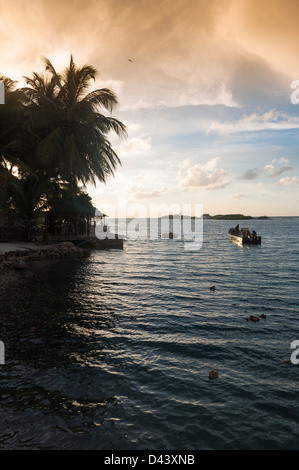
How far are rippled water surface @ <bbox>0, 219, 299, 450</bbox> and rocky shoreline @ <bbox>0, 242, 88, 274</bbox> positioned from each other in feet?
16.8

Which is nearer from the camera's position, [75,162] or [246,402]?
[246,402]

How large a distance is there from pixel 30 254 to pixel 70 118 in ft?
38.6

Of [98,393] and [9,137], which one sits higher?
[9,137]

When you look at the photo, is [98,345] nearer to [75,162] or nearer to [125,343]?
[125,343]

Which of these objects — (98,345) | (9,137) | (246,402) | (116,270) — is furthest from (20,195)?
(246,402)

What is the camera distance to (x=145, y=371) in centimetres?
621

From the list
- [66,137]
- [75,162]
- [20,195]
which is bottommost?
[20,195]

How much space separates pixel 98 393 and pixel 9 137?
23.4 metres

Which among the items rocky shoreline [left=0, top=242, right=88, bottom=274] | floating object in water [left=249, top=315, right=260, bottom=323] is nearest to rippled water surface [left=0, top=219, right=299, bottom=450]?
floating object in water [left=249, top=315, right=260, bottom=323]

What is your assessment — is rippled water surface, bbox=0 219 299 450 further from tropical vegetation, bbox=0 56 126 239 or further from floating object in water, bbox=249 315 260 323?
tropical vegetation, bbox=0 56 126 239

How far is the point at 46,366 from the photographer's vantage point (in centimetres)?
616

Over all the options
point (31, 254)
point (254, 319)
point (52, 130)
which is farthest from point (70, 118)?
point (254, 319)

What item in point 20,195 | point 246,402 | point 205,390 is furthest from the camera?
point 20,195

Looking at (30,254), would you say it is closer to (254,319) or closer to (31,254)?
(31,254)
